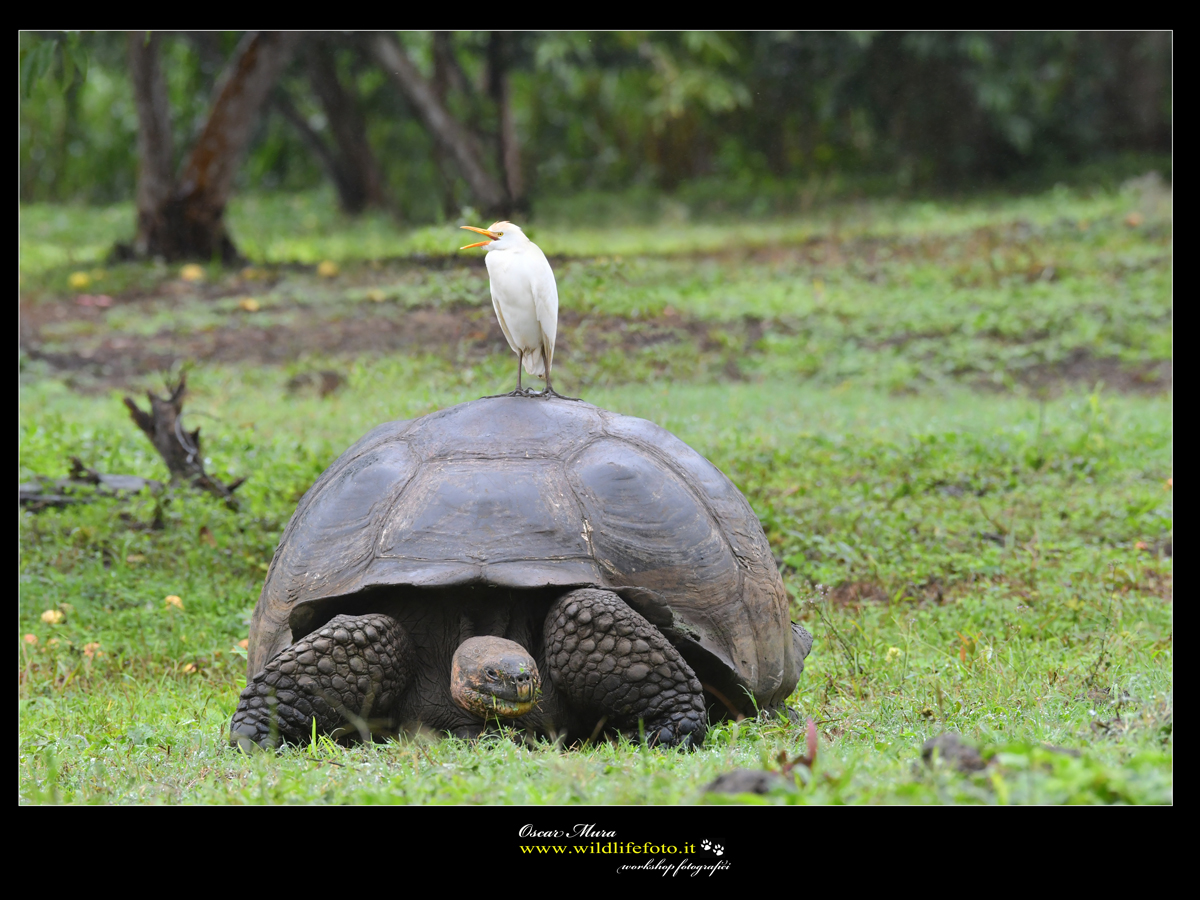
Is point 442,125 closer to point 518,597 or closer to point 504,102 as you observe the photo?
point 504,102

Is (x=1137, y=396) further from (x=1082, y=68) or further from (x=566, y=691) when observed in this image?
(x=1082, y=68)

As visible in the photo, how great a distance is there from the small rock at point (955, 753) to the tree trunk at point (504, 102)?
864 cm

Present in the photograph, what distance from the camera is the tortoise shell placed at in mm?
3193

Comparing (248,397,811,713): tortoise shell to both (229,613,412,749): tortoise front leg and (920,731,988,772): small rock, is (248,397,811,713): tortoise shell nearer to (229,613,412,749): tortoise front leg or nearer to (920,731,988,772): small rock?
(229,613,412,749): tortoise front leg

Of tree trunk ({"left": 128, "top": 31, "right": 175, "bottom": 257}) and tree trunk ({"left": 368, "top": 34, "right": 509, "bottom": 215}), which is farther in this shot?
tree trunk ({"left": 368, "top": 34, "right": 509, "bottom": 215})

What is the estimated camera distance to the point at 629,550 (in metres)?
3.30

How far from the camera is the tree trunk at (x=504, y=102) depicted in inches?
452

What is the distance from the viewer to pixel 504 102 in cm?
1229

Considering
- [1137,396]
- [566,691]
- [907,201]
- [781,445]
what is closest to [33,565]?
[566,691]

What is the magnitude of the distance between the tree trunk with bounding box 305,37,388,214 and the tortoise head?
1209cm

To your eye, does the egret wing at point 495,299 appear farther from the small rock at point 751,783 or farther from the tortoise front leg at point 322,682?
the small rock at point 751,783

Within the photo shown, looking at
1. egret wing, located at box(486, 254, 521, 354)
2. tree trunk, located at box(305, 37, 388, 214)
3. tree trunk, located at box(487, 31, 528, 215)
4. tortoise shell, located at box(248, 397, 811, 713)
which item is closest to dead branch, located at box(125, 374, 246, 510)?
tortoise shell, located at box(248, 397, 811, 713)

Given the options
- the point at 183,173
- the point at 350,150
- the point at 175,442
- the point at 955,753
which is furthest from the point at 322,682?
the point at 350,150

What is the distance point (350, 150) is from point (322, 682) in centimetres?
1254
